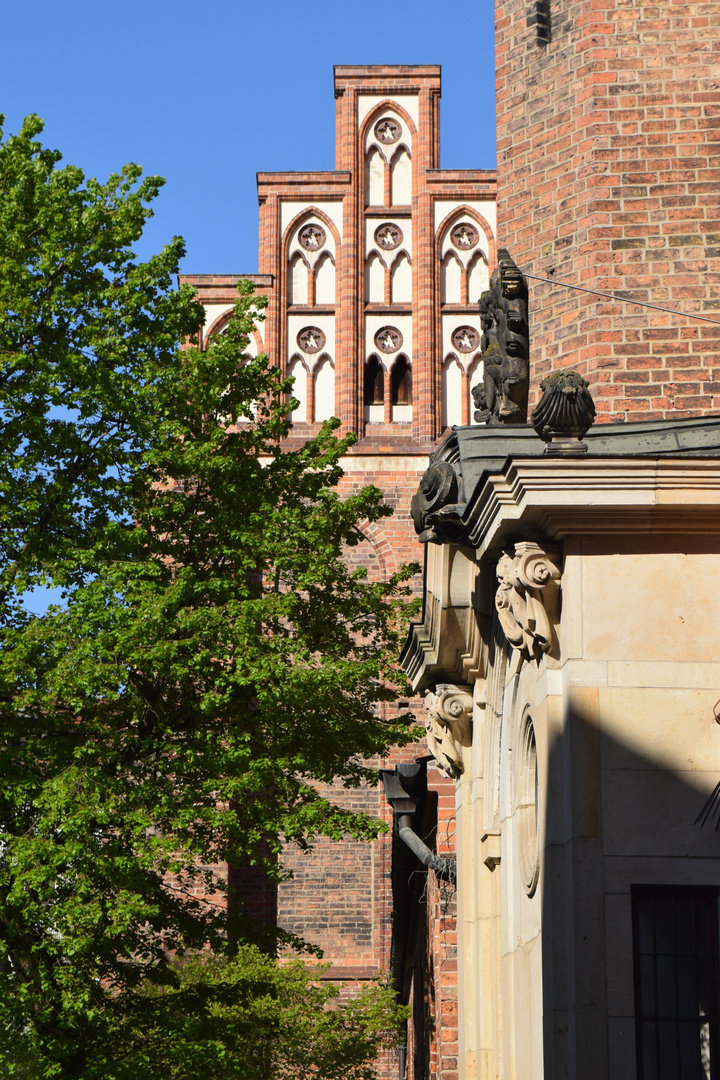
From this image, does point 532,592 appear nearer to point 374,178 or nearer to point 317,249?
point 317,249

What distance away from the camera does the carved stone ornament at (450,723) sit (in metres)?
9.59

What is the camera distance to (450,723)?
31.8 feet

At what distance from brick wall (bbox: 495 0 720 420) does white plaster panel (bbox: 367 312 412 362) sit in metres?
17.4

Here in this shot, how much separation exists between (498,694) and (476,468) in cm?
153

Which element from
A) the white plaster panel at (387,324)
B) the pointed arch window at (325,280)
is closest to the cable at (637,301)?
the white plaster panel at (387,324)

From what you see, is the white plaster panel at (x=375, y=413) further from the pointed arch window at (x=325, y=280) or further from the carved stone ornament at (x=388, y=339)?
the pointed arch window at (x=325, y=280)

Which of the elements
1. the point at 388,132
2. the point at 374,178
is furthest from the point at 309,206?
the point at 388,132

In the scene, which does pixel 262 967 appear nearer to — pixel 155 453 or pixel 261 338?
pixel 155 453

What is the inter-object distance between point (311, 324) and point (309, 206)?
2.48m

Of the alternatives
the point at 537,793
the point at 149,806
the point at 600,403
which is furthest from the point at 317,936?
the point at 537,793

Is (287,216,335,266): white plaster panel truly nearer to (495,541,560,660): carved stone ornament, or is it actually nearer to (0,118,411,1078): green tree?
(0,118,411,1078): green tree

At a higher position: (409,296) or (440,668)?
(409,296)

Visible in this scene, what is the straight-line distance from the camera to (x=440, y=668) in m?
9.50

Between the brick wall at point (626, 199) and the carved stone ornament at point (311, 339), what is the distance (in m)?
17.6
